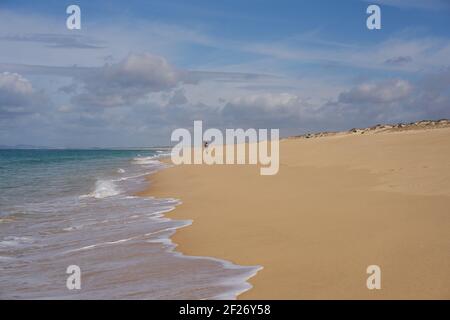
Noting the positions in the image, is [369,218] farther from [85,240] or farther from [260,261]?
[85,240]

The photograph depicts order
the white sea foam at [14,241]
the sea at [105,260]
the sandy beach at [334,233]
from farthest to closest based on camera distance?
the white sea foam at [14,241]
the sea at [105,260]
the sandy beach at [334,233]

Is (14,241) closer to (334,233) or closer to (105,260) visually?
(105,260)

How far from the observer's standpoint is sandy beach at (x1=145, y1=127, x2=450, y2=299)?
538cm

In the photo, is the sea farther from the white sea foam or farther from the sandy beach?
the sandy beach

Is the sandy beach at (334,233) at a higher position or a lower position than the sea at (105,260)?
higher

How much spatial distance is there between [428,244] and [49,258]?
629 centimetres

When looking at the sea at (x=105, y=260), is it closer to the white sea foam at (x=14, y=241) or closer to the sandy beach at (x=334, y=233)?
the white sea foam at (x=14, y=241)

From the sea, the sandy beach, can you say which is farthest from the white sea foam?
the sandy beach

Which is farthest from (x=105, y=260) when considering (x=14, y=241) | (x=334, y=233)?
(x=334, y=233)

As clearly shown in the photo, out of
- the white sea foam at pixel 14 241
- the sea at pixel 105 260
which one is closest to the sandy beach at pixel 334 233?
the sea at pixel 105 260

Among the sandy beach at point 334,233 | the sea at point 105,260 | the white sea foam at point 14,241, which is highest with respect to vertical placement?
the sandy beach at point 334,233

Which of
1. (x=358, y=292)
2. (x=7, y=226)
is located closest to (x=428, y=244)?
(x=358, y=292)

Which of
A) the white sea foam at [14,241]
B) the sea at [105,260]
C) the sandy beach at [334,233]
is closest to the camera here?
the sandy beach at [334,233]

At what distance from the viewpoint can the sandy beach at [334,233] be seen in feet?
17.6
